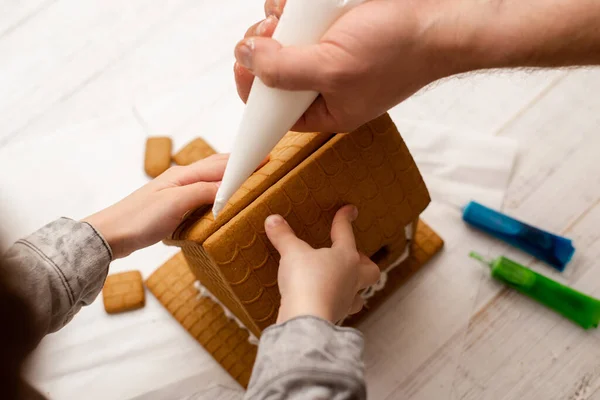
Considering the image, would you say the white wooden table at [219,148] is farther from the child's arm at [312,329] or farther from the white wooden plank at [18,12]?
the child's arm at [312,329]

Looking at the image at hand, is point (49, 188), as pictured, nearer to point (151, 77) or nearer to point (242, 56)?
point (151, 77)

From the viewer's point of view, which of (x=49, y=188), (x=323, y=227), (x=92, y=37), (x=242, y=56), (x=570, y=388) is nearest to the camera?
(x=242, y=56)

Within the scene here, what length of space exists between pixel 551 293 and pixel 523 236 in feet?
0.27

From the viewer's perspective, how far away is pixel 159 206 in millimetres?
590

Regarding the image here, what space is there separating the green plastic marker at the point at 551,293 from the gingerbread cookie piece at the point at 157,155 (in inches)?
19.7

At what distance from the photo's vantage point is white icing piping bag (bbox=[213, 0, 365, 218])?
44 centimetres

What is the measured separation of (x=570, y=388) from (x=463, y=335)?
0.15 metres

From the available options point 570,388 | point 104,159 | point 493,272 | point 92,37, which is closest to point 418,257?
point 493,272

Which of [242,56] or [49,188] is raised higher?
[242,56]

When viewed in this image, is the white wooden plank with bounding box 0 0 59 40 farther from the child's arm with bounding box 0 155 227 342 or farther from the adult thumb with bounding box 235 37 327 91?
the adult thumb with bounding box 235 37 327 91

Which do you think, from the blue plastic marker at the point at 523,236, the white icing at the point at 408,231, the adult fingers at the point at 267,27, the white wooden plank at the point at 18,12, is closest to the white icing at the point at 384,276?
the white icing at the point at 408,231

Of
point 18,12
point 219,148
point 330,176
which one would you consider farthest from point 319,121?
point 18,12

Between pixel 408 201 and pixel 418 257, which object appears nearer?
pixel 408 201

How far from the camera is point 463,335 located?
0.76 m
